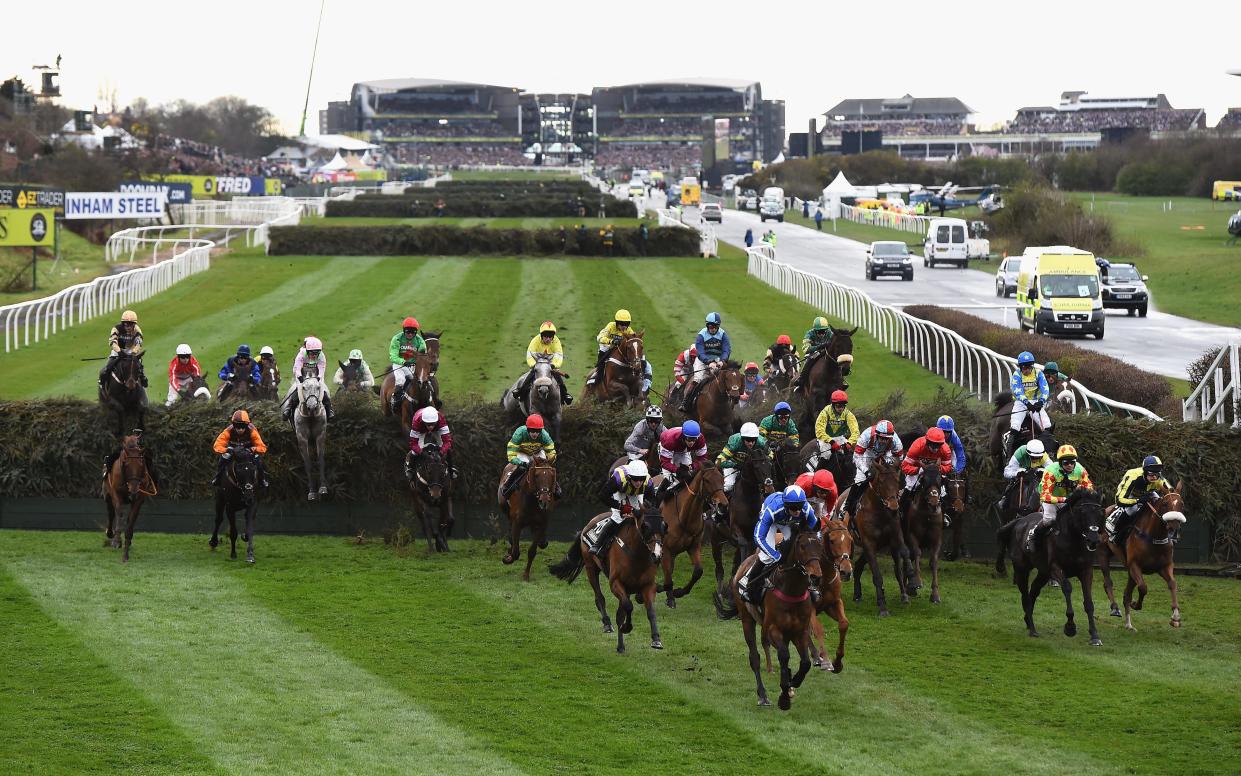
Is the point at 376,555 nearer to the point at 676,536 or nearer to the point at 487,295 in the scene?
the point at 676,536

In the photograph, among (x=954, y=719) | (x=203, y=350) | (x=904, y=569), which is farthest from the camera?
(x=203, y=350)


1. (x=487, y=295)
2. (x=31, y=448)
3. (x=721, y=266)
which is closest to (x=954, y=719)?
(x=31, y=448)

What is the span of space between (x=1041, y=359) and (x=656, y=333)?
36.7 ft

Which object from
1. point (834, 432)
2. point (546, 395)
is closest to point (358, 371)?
point (546, 395)

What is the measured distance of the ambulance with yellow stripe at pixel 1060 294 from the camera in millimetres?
35625

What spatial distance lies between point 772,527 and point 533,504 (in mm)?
5019

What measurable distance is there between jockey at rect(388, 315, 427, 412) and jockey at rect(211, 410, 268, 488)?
205 cm

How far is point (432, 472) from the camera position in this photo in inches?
661

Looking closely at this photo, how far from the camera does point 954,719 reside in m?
11.1

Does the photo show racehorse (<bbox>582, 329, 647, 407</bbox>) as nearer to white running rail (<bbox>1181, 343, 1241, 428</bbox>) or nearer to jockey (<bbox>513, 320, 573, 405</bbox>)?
jockey (<bbox>513, 320, 573, 405</bbox>)

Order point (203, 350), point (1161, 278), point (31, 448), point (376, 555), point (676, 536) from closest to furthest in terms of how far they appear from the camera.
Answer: point (676, 536) < point (376, 555) < point (31, 448) < point (203, 350) < point (1161, 278)

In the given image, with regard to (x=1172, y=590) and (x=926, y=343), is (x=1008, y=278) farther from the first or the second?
(x=1172, y=590)

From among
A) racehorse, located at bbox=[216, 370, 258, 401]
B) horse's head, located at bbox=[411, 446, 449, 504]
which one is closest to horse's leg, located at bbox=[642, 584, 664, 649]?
horse's head, located at bbox=[411, 446, 449, 504]

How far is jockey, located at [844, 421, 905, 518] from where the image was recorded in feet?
47.5
